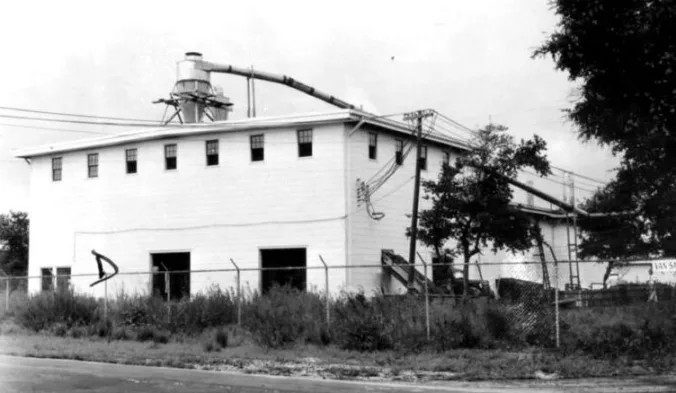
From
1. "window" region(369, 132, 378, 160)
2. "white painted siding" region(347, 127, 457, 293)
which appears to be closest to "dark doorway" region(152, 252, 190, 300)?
"white painted siding" region(347, 127, 457, 293)

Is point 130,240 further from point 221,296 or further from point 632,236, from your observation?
point 632,236

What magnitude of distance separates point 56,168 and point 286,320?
996 inches

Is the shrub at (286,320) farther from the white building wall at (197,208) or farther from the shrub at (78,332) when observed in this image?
the white building wall at (197,208)

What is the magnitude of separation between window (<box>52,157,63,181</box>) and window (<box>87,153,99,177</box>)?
2.07 metres

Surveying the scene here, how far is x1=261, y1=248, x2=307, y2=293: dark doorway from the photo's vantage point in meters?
33.5

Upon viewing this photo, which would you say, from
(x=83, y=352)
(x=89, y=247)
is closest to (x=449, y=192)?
(x=83, y=352)

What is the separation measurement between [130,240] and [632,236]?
24.4 meters

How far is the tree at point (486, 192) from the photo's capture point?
29516mm

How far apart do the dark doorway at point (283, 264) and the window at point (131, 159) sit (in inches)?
339

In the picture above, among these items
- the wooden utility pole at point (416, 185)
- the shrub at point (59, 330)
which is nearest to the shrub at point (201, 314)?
the shrub at point (59, 330)

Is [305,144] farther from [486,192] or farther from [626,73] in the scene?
[626,73]

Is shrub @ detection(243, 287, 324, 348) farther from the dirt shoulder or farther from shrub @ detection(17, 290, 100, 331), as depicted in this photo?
shrub @ detection(17, 290, 100, 331)

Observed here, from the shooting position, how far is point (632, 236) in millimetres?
38406

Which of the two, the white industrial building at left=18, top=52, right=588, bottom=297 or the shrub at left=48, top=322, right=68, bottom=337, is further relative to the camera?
the white industrial building at left=18, top=52, right=588, bottom=297
